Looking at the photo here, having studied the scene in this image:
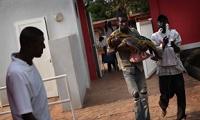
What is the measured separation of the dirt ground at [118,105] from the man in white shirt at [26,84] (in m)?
4.63

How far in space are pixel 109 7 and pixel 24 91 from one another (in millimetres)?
30809

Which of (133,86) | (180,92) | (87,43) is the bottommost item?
(180,92)

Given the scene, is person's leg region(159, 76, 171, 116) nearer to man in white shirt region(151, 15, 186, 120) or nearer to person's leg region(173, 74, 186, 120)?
man in white shirt region(151, 15, 186, 120)

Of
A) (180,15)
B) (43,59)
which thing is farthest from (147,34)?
(43,59)

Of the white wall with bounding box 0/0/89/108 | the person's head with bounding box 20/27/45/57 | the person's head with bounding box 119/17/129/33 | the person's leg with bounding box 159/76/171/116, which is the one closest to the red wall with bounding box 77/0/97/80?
the white wall with bounding box 0/0/89/108

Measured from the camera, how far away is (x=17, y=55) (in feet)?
12.8

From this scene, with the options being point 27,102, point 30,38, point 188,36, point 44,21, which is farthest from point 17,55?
point 188,36

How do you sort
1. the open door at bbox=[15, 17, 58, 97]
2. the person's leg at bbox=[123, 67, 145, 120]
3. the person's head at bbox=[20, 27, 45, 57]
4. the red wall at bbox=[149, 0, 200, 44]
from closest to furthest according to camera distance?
the person's head at bbox=[20, 27, 45, 57], the person's leg at bbox=[123, 67, 145, 120], the open door at bbox=[15, 17, 58, 97], the red wall at bbox=[149, 0, 200, 44]

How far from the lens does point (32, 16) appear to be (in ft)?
45.9

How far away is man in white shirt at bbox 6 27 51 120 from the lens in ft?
12.2

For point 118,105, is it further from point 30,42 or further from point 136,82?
point 30,42

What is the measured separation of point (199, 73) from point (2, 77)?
21.1 ft

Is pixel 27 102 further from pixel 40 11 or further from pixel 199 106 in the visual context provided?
pixel 40 11

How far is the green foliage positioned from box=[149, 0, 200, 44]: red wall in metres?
14.5
